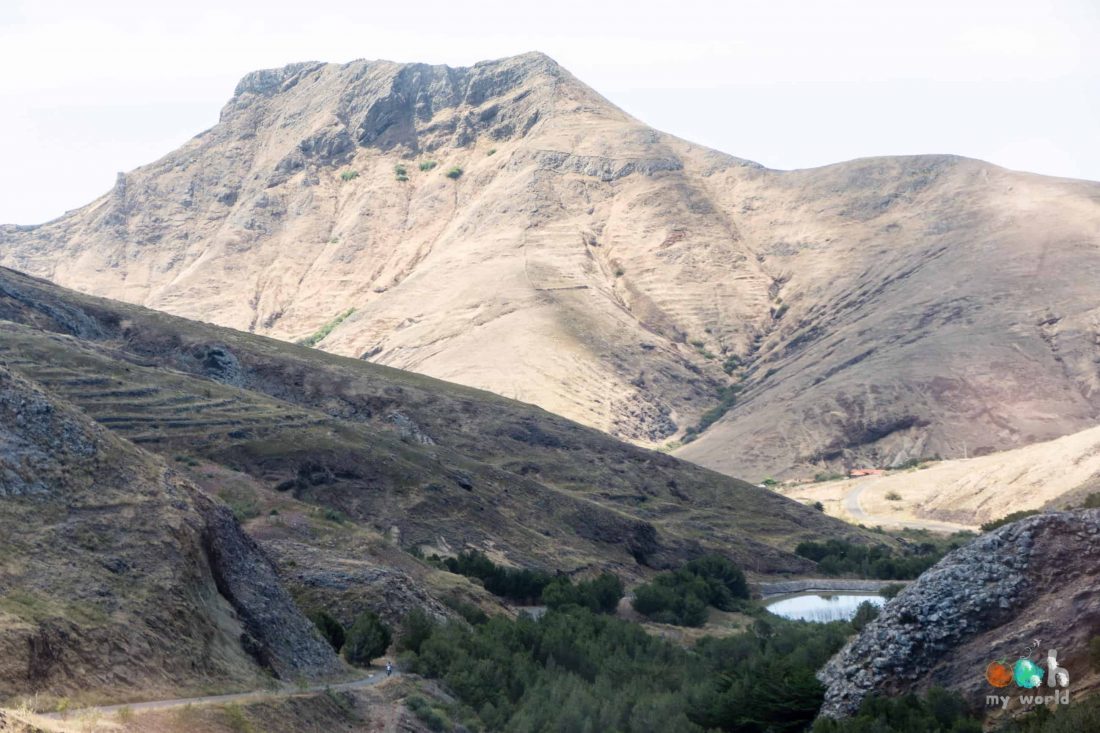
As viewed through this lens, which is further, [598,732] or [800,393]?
[800,393]

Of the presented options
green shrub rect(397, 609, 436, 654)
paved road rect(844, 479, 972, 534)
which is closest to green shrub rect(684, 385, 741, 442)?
paved road rect(844, 479, 972, 534)

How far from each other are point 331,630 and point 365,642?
1642 mm

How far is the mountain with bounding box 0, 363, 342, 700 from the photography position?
28.3 meters

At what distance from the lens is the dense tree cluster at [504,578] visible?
65.5 metres

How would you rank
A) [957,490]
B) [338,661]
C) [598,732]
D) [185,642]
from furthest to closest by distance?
1. [957,490]
2. [338,661]
3. [598,732]
4. [185,642]

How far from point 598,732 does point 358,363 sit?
85.0m

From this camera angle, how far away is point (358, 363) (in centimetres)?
11756

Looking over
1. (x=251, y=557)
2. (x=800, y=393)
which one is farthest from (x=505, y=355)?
(x=251, y=557)

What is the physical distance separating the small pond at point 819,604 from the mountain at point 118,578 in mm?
41262

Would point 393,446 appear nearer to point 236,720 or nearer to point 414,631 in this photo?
point 414,631

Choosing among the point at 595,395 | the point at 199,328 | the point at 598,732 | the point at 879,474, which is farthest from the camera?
the point at 595,395

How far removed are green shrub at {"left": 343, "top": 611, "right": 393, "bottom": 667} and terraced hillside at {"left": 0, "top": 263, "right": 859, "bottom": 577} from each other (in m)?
23.1

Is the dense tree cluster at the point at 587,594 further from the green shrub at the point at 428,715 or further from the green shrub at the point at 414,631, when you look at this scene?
the green shrub at the point at 428,715

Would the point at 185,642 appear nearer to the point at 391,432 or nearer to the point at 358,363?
the point at 391,432
